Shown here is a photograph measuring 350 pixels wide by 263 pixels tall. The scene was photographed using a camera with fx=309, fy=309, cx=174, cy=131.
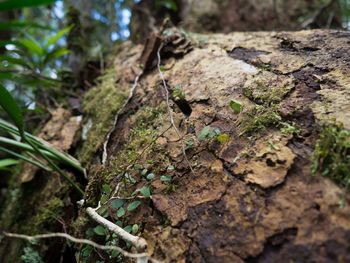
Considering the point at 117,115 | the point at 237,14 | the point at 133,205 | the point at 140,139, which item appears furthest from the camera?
the point at 237,14

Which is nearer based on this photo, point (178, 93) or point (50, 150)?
point (178, 93)

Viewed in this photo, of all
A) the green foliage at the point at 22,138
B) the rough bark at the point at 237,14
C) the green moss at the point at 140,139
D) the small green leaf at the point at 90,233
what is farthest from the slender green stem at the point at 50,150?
the rough bark at the point at 237,14

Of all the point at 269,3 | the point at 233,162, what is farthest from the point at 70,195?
the point at 269,3

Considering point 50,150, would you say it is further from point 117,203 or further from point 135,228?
point 135,228

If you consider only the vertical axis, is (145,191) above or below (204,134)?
below

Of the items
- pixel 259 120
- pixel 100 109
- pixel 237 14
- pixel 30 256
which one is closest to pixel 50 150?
pixel 100 109
